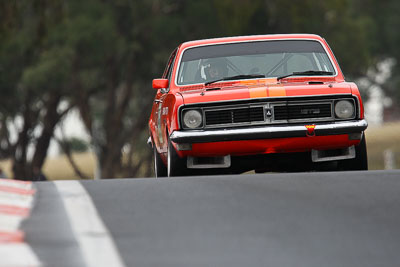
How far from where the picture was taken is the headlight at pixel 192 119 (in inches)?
410

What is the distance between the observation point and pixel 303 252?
226 inches

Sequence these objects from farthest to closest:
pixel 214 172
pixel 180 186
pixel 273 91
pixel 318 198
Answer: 1. pixel 214 172
2. pixel 273 91
3. pixel 180 186
4. pixel 318 198

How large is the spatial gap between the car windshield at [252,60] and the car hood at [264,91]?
73 centimetres

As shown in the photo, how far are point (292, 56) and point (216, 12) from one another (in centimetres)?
1997

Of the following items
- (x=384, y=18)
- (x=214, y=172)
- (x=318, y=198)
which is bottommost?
(x=384, y=18)

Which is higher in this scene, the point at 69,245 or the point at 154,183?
the point at 69,245

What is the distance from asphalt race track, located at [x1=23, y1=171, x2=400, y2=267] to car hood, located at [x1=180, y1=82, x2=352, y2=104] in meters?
1.55

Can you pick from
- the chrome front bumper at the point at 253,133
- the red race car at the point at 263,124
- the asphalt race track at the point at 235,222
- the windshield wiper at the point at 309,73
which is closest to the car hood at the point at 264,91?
the red race car at the point at 263,124

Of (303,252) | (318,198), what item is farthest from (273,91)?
(303,252)

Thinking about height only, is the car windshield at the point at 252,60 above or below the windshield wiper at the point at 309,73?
above

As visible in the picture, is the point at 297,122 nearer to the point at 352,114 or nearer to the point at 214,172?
the point at 352,114

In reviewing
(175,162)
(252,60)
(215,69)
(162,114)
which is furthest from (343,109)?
(162,114)

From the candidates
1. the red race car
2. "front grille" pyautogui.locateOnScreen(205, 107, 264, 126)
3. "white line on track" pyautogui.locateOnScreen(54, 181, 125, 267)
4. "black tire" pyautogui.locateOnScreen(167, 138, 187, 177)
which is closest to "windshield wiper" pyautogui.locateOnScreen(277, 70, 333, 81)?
the red race car

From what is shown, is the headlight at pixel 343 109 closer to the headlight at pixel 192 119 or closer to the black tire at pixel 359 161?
the black tire at pixel 359 161
